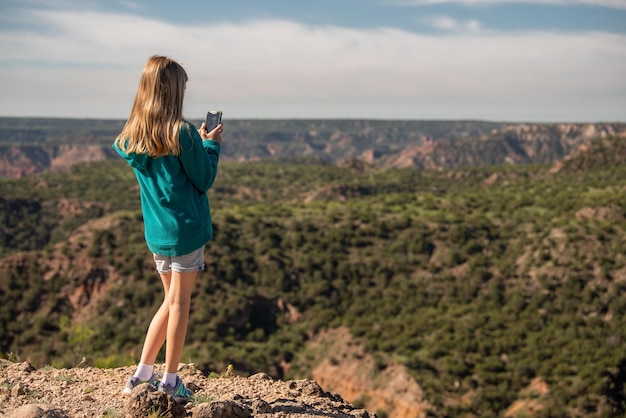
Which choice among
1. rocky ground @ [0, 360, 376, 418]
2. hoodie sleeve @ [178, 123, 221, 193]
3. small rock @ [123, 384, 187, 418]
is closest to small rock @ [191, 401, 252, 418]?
rocky ground @ [0, 360, 376, 418]

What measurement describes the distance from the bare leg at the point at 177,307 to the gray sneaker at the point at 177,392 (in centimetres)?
25

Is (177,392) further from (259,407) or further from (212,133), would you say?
(212,133)

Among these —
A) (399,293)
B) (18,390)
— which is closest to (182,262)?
(18,390)

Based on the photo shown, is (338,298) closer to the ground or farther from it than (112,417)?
closer to the ground

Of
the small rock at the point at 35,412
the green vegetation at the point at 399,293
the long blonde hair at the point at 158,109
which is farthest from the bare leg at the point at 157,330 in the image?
the green vegetation at the point at 399,293

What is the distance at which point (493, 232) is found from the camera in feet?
128

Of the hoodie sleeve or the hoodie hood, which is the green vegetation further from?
the hoodie sleeve

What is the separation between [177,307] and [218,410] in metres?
0.82

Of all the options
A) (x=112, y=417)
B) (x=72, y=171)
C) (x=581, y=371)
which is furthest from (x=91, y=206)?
(x=112, y=417)

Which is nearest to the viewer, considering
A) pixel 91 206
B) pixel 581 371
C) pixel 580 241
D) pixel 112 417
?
pixel 112 417

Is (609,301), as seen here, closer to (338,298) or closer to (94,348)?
(338,298)

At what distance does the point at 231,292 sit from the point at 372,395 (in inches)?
466

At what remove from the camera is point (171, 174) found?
4.37m

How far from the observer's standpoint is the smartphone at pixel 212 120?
4.75 meters
